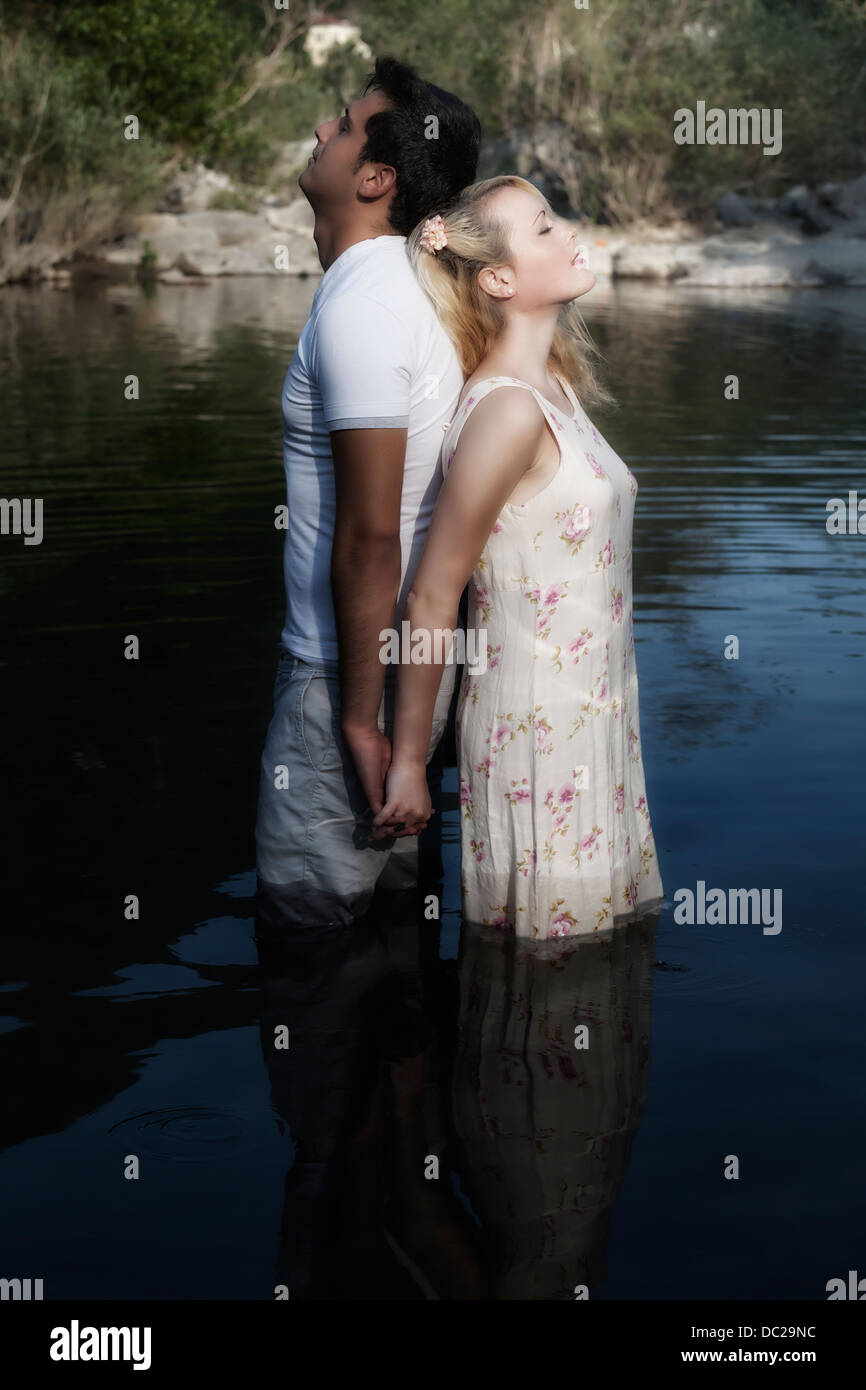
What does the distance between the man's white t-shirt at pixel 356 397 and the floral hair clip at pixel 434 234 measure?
0.19 feet

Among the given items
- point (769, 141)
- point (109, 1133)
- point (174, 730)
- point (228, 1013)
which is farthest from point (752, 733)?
point (769, 141)

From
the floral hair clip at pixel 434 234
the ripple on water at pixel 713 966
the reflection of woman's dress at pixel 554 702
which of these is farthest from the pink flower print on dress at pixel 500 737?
the floral hair clip at pixel 434 234

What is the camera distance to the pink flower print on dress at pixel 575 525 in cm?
334

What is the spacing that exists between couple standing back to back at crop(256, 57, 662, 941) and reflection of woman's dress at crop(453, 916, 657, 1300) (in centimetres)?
13

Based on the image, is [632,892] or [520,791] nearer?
[520,791]

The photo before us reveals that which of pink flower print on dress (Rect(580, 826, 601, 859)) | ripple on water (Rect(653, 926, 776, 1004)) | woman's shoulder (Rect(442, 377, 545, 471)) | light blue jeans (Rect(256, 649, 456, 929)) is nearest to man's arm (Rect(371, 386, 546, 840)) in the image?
woman's shoulder (Rect(442, 377, 545, 471))

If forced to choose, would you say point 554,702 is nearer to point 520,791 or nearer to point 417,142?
point 520,791

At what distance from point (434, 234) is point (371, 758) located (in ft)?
3.50

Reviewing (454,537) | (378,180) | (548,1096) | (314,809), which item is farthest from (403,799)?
(378,180)

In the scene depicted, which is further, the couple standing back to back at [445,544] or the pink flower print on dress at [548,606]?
the pink flower print on dress at [548,606]

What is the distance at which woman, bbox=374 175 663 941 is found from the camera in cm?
321

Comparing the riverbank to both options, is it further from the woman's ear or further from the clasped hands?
the clasped hands

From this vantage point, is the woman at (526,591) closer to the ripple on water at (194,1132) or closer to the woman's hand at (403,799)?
the woman's hand at (403,799)

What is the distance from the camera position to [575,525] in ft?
11.0
